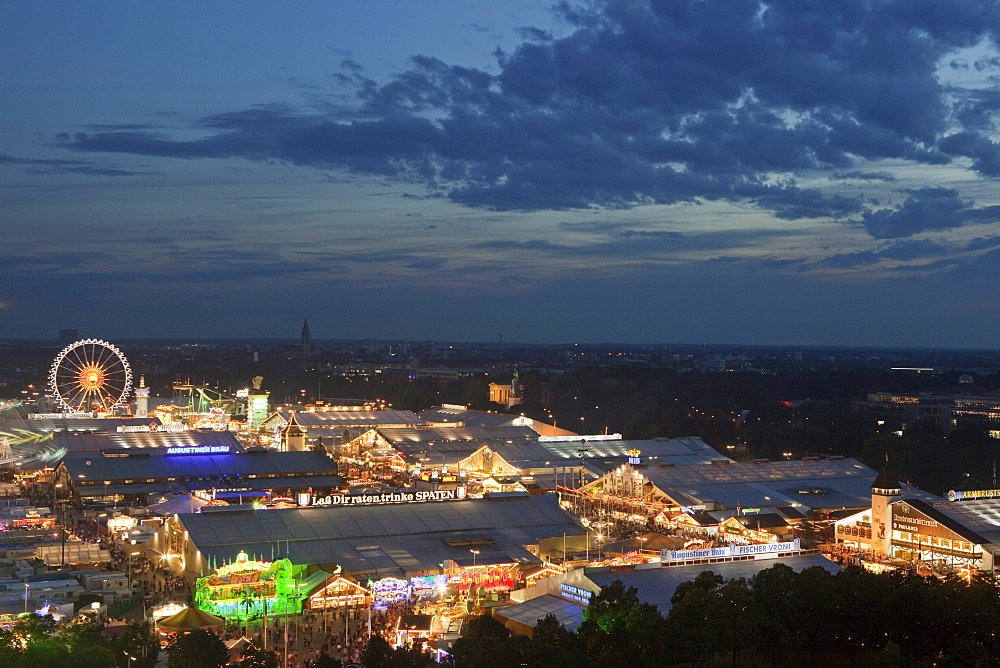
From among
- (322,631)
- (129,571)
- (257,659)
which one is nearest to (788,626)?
(322,631)

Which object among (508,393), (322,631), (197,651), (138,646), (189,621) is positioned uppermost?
(197,651)

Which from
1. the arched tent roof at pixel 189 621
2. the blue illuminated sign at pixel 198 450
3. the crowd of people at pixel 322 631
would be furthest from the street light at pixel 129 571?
the blue illuminated sign at pixel 198 450

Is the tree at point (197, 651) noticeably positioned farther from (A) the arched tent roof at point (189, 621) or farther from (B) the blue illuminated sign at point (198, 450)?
(B) the blue illuminated sign at point (198, 450)

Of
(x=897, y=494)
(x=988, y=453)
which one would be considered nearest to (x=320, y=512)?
(x=897, y=494)

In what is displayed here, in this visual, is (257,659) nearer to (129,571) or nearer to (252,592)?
(252,592)

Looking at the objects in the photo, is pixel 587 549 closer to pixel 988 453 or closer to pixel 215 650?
pixel 215 650

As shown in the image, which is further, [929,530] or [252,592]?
[929,530]

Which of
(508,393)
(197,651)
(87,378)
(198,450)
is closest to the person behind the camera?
(197,651)
